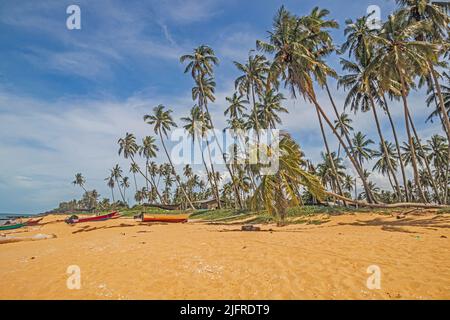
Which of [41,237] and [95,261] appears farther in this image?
[41,237]

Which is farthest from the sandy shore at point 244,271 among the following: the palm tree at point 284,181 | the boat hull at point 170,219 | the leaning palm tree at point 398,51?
the boat hull at point 170,219

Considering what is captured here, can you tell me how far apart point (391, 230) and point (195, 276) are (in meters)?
10.8

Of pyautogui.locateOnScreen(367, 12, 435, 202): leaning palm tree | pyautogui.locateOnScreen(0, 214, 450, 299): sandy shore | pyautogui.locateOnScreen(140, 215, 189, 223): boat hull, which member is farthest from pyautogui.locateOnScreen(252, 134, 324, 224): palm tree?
pyautogui.locateOnScreen(140, 215, 189, 223): boat hull

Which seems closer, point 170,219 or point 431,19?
point 431,19

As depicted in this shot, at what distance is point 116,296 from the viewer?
17.2ft

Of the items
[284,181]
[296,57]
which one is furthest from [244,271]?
[296,57]

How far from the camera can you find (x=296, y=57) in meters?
19.8

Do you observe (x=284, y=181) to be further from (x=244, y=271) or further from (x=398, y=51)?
(x=398, y=51)

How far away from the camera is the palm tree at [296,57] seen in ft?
64.7

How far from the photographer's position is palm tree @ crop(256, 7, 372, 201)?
64.7 feet

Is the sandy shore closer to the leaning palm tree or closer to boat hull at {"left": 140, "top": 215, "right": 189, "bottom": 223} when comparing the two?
the leaning palm tree
